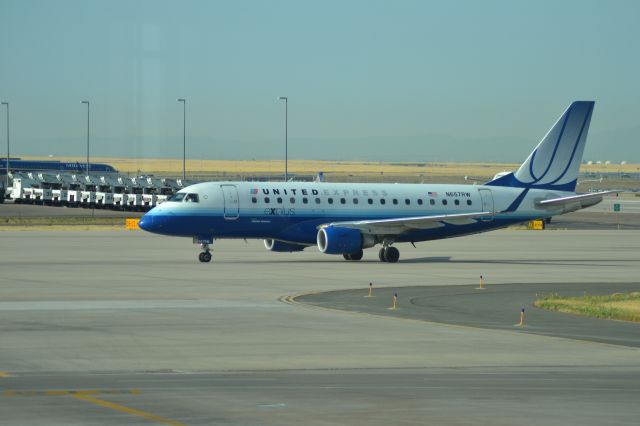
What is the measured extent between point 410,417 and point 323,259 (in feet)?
128

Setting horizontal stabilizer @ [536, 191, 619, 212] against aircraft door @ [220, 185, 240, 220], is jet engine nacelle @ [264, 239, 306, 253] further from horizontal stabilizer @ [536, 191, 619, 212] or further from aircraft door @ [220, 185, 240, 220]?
horizontal stabilizer @ [536, 191, 619, 212]

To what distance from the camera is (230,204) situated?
51.4 metres

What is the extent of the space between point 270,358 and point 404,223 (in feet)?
106

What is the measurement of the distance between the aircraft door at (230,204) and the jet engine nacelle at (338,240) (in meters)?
3.89

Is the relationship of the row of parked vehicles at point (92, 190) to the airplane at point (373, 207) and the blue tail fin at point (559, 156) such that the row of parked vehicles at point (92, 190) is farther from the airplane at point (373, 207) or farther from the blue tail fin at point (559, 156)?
the blue tail fin at point (559, 156)

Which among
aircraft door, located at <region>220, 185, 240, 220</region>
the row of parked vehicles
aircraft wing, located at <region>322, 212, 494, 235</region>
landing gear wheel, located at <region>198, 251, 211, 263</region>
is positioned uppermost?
the row of parked vehicles

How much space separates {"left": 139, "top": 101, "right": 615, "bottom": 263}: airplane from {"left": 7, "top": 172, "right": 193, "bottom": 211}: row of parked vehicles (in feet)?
176

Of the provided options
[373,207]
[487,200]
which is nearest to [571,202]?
[487,200]

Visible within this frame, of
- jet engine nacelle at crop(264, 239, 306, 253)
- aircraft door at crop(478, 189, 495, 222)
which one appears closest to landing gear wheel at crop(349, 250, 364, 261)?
jet engine nacelle at crop(264, 239, 306, 253)

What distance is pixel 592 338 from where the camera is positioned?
84.0 feet

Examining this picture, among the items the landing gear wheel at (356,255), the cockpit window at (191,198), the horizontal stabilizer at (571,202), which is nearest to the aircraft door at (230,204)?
the cockpit window at (191,198)

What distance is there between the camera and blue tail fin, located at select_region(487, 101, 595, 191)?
5869cm

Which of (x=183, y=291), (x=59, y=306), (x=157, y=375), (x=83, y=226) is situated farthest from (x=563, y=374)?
(x=83, y=226)

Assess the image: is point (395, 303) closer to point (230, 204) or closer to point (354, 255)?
point (230, 204)
